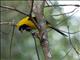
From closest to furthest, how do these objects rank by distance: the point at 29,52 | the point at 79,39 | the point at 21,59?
1. the point at 79,39
2. the point at 21,59
3. the point at 29,52

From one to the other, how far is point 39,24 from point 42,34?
72mm

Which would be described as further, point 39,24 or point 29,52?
point 29,52

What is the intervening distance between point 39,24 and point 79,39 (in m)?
0.82

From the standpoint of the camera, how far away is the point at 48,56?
2.13 m

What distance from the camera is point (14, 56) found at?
5.33m

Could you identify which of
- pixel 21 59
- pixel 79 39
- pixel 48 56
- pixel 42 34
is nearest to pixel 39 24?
pixel 42 34

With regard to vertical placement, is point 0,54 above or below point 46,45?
below

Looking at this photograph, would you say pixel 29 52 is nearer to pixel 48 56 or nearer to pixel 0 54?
pixel 0 54

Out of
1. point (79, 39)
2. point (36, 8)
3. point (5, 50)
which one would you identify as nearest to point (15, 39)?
point (5, 50)

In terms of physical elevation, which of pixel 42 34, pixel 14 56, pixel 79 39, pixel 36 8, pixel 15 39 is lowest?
pixel 14 56

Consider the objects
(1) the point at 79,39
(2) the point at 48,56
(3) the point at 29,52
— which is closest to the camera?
(2) the point at 48,56

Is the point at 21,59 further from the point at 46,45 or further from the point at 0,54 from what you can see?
the point at 46,45

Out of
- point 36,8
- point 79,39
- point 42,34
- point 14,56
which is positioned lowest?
point 14,56

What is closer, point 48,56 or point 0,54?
point 48,56
